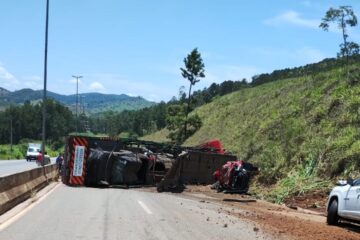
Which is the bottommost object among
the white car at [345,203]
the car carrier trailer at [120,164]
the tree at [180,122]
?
the white car at [345,203]

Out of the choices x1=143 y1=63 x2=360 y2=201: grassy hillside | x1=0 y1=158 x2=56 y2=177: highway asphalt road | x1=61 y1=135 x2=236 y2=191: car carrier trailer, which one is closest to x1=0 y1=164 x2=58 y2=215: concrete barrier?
x1=61 y1=135 x2=236 y2=191: car carrier trailer

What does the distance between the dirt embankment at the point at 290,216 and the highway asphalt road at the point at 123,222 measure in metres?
0.65

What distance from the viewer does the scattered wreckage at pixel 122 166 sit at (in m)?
28.1

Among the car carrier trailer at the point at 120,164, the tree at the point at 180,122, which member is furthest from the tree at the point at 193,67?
the car carrier trailer at the point at 120,164

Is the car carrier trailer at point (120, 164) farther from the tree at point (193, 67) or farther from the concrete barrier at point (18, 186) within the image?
the tree at point (193, 67)

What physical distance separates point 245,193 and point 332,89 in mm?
13411

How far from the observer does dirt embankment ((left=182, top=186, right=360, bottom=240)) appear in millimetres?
13203

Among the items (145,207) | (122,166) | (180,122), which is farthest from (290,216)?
(180,122)

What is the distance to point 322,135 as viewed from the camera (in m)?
30.0

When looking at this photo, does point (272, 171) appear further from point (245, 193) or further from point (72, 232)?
point (72, 232)

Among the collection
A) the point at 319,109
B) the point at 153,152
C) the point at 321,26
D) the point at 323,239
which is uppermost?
the point at 321,26

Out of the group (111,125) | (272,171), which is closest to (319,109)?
(272,171)

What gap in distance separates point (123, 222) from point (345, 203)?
5.82 m

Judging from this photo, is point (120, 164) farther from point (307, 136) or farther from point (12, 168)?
point (12, 168)
